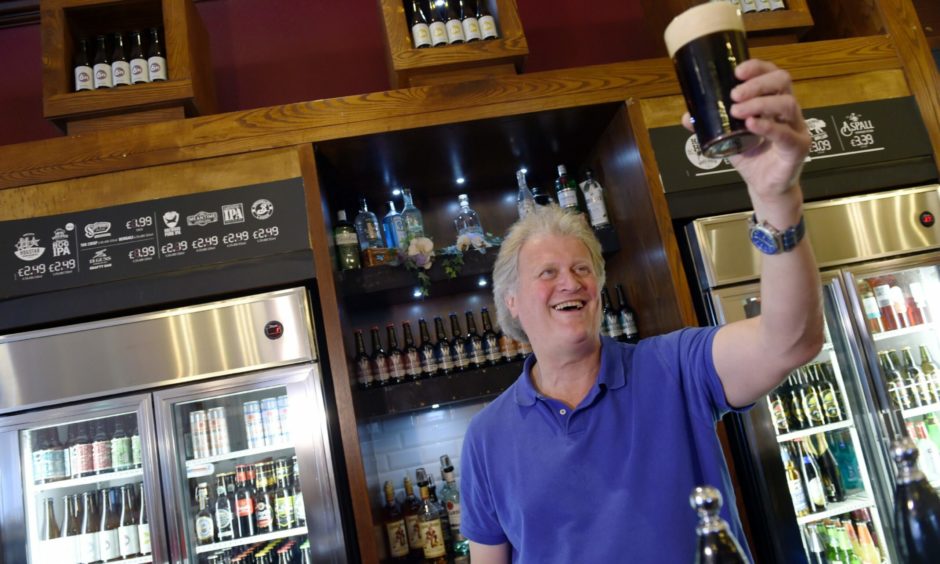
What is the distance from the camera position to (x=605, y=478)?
1.28 m

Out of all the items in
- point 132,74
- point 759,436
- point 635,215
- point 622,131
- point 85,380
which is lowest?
point 759,436

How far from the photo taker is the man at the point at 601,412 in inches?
45.3

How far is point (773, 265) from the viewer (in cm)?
98

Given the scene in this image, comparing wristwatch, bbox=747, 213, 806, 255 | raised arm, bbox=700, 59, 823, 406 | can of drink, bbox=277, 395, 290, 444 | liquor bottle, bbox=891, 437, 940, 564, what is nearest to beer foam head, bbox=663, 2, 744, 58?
raised arm, bbox=700, 59, 823, 406

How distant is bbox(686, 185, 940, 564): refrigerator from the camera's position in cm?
248

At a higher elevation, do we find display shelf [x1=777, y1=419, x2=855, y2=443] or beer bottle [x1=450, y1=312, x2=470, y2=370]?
beer bottle [x1=450, y1=312, x2=470, y2=370]

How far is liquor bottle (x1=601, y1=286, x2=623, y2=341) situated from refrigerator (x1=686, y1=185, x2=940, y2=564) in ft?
1.60

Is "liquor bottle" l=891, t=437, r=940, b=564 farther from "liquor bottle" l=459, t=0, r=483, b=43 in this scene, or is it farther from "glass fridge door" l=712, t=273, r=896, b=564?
"liquor bottle" l=459, t=0, r=483, b=43

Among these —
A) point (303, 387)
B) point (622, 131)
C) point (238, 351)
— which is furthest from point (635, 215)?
point (238, 351)

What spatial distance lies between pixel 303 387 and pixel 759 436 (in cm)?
173

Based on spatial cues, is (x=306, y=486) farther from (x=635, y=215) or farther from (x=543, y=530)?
(x=635, y=215)

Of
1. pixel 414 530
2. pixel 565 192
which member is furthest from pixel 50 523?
pixel 565 192

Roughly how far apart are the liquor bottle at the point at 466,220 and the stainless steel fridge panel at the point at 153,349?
105 cm

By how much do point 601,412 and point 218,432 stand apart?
67.4 inches
